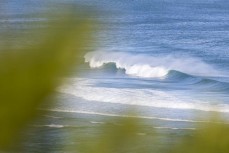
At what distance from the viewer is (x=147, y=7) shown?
50.9m

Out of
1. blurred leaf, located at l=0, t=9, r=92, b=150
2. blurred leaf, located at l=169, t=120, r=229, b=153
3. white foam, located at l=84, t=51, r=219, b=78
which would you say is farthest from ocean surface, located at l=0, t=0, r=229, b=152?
blurred leaf, located at l=0, t=9, r=92, b=150

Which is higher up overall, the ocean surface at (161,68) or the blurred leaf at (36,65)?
the ocean surface at (161,68)

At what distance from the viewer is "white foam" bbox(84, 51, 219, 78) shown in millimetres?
27109

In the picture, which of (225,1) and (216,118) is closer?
(216,118)

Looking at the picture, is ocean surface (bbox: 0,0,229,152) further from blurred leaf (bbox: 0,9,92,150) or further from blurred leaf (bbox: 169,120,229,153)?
blurred leaf (bbox: 0,9,92,150)

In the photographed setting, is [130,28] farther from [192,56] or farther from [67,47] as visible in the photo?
[67,47]

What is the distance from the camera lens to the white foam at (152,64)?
2711 cm

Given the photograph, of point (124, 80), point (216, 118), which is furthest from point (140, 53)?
point (216, 118)

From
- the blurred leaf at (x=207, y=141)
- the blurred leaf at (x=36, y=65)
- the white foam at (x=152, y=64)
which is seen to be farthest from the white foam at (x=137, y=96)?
the blurred leaf at (x=36, y=65)

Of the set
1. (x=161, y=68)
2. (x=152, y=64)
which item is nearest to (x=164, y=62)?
(x=152, y=64)

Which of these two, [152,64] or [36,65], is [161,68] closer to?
[152,64]

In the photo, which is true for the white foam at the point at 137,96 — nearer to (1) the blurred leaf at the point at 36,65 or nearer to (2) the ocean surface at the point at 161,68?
(2) the ocean surface at the point at 161,68

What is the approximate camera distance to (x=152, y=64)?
94.4 ft

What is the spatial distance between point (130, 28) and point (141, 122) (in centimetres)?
3995
